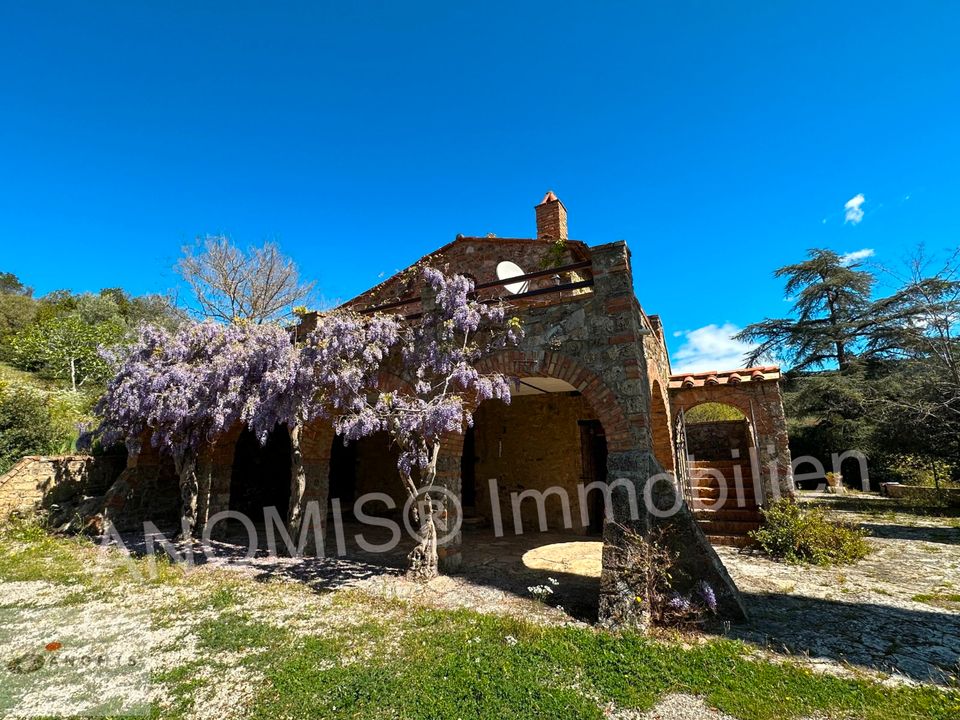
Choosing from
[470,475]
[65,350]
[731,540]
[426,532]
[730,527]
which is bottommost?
[731,540]

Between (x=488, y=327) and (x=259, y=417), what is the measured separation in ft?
10.4

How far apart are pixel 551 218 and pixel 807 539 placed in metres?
9.11

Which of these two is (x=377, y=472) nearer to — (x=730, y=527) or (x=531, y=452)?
(x=531, y=452)

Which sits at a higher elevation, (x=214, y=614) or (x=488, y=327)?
(x=488, y=327)

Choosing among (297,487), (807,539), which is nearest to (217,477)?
(297,487)

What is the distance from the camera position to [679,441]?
28.7 feet

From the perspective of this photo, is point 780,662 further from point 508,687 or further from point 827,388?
point 827,388

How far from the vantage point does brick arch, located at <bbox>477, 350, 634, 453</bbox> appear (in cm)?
470

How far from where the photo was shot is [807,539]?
6445 mm

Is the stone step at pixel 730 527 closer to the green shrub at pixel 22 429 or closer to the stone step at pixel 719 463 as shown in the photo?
the stone step at pixel 719 463

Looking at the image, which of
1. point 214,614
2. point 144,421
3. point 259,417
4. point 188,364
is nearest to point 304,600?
point 214,614

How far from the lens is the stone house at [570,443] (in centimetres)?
466

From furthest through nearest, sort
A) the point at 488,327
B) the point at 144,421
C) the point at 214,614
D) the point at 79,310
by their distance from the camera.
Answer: the point at 79,310
the point at 144,421
the point at 488,327
the point at 214,614

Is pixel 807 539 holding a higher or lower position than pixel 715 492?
lower
